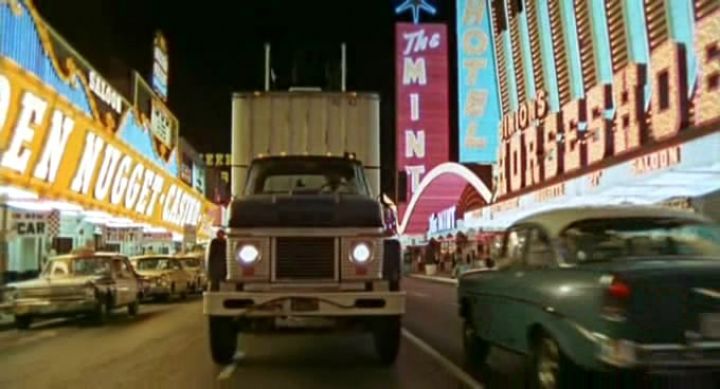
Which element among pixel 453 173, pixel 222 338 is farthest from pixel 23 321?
pixel 453 173

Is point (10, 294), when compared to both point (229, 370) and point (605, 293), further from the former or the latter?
point (605, 293)

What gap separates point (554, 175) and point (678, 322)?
97.3ft

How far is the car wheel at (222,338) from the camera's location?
11664 millimetres

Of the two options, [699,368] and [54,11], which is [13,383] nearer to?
[699,368]

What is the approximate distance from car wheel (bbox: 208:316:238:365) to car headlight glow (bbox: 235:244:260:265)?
75 cm

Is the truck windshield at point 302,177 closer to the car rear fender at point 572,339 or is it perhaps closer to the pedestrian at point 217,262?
the pedestrian at point 217,262

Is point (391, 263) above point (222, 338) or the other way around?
above

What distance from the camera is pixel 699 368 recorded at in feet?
23.8

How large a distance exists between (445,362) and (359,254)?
2.07 metres

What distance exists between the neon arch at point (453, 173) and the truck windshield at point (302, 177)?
128 ft

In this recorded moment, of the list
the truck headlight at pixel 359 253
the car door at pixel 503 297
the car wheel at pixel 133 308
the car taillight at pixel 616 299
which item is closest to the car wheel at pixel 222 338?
the truck headlight at pixel 359 253

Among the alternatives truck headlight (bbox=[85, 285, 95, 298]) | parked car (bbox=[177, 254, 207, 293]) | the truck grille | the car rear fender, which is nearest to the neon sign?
parked car (bbox=[177, 254, 207, 293])

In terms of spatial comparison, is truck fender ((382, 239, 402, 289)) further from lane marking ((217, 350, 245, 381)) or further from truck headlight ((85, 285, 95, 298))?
truck headlight ((85, 285, 95, 298))

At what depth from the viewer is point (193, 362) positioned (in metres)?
12.6
